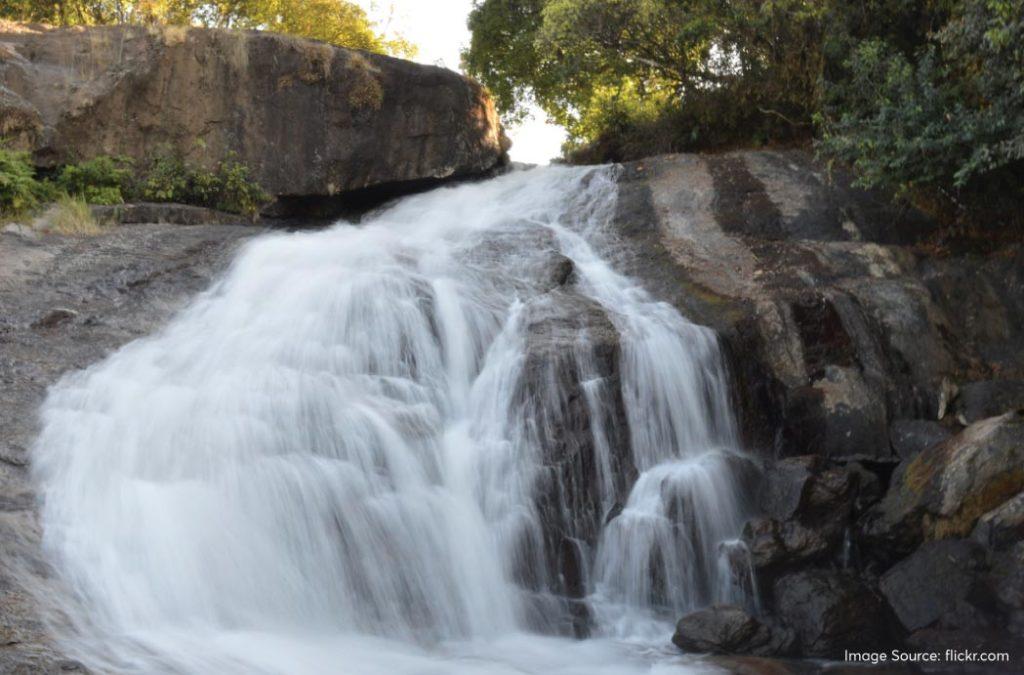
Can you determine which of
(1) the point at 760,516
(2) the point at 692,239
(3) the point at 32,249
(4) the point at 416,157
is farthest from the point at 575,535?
(4) the point at 416,157

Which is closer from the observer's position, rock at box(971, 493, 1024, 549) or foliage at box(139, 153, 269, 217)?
rock at box(971, 493, 1024, 549)

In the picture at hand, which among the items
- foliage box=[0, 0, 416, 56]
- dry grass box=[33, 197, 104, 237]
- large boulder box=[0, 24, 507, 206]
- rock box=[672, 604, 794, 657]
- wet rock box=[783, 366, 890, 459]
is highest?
foliage box=[0, 0, 416, 56]

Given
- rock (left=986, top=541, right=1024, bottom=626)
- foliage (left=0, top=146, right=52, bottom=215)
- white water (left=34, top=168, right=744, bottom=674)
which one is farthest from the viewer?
foliage (left=0, top=146, right=52, bottom=215)

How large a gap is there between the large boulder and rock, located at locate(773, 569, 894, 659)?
387 inches

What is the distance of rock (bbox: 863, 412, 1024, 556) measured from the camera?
7691 mm

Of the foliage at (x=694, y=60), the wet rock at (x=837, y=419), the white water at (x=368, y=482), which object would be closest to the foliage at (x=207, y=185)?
the white water at (x=368, y=482)

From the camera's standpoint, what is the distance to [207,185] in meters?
13.8

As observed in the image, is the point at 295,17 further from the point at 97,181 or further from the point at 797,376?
the point at 797,376

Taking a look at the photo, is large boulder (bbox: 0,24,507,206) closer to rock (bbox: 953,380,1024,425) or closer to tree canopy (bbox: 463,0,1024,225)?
tree canopy (bbox: 463,0,1024,225)

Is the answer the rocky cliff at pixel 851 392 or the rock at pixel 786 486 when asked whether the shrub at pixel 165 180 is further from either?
the rock at pixel 786 486

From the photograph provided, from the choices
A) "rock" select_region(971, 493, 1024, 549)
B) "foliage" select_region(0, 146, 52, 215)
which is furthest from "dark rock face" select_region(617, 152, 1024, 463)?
"foliage" select_region(0, 146, 52, 215)

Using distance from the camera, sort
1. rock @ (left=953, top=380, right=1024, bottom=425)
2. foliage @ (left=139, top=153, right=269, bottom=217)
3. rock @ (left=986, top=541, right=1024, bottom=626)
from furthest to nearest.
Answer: foliage @ (left=139, top=153, right=269, bottom=217) → rock @ (left=953, top=380, right=1024, bottom=425) → rock @ (left=986, top=541, right=1024, bottom=626)

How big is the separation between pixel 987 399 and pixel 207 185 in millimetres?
10566

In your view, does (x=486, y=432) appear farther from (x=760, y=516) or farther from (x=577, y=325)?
(x=760, y=516)
